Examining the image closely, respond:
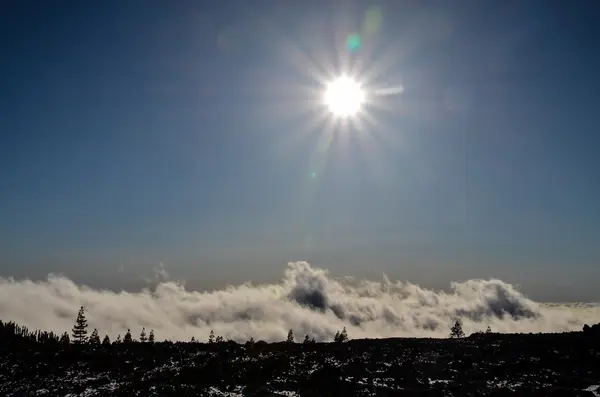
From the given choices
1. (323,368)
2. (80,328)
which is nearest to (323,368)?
(323,368)

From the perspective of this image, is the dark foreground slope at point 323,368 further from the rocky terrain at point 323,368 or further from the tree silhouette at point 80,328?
the tree silhouette at point 80,328

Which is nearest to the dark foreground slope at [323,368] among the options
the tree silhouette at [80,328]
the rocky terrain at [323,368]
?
the rocky terrain at [323,368]

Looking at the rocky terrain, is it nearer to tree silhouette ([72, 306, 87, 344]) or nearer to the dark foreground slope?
the dark foreground slope

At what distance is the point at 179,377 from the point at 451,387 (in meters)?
24.5

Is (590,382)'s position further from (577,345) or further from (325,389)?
(325,389)

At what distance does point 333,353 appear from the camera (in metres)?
49.1

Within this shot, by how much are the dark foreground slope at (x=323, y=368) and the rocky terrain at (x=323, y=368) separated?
94 millimetres

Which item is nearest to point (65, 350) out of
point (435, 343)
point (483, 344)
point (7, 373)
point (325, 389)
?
point (7, 373)

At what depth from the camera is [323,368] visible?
126ft

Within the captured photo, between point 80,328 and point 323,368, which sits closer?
point 323,368

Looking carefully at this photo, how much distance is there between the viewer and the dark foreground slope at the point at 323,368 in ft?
113

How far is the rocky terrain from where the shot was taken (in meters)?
34.5

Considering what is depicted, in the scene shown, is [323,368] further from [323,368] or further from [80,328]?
[80,328]

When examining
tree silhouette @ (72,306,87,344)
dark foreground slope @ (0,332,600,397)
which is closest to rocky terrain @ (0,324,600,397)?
dark foreground slope @ (0,332,600,397)
